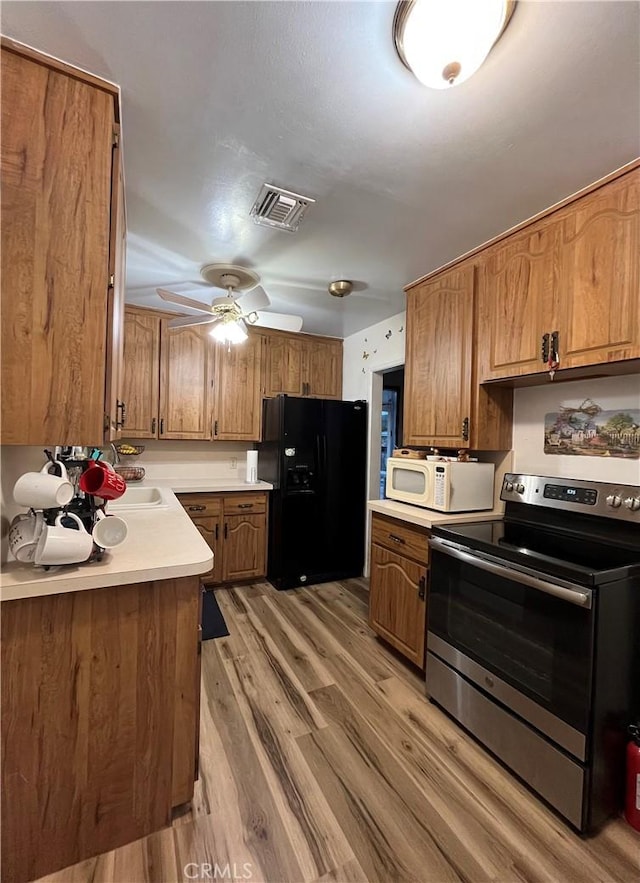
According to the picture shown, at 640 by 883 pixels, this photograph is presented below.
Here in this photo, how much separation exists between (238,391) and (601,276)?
2893 millimetres

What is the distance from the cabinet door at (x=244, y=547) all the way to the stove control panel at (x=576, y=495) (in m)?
2.17

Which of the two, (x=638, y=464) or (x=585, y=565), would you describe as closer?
(x=585, y=565)

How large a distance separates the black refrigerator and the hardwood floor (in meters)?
1.28

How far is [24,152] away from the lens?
1.04 meters

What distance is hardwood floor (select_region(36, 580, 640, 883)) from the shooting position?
1.18 meters

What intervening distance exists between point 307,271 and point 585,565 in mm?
2197

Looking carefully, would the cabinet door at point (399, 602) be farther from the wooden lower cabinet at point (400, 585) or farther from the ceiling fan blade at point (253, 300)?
the ceiling fan blade at point (253, 300)

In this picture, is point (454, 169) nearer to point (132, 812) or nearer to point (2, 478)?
point (2, 478)

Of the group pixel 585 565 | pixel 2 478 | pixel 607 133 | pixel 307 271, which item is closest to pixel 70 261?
pixel 2 478

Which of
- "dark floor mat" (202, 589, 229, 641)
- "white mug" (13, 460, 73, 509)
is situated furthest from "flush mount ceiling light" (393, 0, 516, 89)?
"dark floor mat" (202, 589, 229, 641)

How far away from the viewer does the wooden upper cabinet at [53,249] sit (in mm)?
1037

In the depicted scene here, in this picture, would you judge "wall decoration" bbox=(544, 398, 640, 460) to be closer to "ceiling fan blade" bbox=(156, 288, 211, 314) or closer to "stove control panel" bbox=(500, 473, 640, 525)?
"stove control panel" bbox=(500, 473, 640, 525)

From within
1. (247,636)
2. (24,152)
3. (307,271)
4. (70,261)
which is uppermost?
(307,271)

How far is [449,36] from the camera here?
3.23 feet
